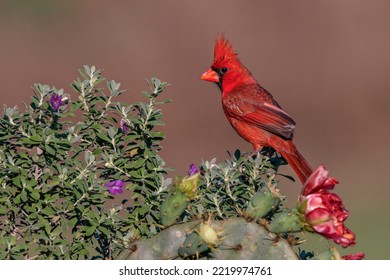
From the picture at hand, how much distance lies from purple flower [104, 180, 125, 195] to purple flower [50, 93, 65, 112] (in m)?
0.36

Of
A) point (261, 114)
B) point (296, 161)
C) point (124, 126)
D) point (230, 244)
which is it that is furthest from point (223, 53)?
point (230, 244)

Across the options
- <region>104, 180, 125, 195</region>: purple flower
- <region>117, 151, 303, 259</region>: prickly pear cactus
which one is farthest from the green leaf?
<region>117, 151, 303, 259</region>: prickly pear cactus

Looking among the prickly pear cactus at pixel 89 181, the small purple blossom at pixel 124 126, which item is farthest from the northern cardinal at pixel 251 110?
the small purple blossom at pixel 124 126

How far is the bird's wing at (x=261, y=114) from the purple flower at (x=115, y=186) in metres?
1.73

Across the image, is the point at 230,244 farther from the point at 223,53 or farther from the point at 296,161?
the point at 223,53

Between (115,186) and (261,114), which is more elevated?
(261,114)

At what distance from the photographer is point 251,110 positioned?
523 cm

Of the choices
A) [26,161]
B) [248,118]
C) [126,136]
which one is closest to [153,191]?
[126,136]

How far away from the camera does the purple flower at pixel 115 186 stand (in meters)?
3.37

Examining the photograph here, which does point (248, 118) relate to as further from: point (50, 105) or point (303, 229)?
point (303, 229)

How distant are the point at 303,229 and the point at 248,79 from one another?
2.71 metres

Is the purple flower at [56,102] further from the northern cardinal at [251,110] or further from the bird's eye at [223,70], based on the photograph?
the bird's eye at [223,70]

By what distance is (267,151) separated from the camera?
212 inches

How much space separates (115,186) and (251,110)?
197cm
